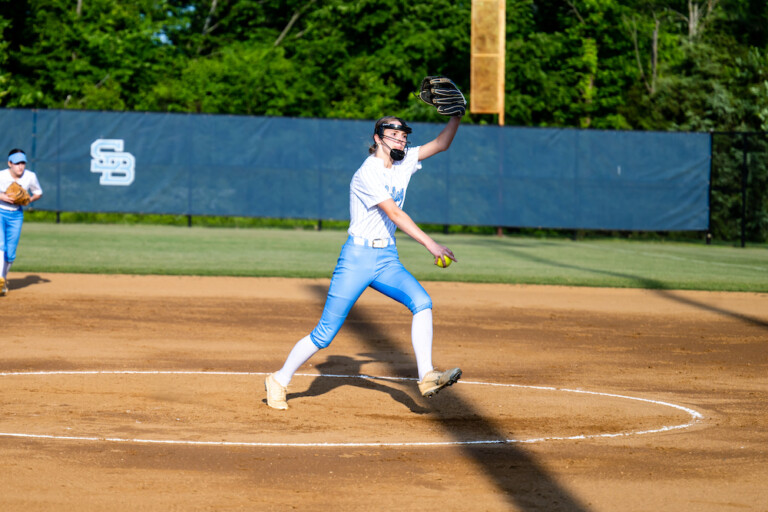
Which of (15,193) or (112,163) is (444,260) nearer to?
(15,193)

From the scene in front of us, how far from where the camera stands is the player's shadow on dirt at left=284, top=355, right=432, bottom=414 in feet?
26.2

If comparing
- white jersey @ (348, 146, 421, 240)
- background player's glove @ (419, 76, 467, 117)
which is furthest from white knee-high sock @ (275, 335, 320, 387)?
background player's glove @ (419, 76, 467, 117)

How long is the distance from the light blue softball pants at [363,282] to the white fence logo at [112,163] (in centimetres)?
2275

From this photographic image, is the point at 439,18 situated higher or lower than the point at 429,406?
higher

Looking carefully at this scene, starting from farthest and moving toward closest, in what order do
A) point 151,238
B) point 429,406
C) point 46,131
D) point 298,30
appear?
point 298,30
point 46,131
point 151,238
point 429,406

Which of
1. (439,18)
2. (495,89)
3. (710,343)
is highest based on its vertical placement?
(439,18)

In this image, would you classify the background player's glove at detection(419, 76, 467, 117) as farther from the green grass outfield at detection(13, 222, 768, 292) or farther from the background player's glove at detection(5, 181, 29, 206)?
the green grass outfield at detection(13, 222, 768, 292)

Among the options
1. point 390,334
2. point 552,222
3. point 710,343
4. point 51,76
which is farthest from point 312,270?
point 51,76

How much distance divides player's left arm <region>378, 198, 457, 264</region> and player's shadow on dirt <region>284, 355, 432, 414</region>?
1568 millimetres

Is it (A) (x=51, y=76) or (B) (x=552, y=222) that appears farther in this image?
(A) (x=51, y=76)

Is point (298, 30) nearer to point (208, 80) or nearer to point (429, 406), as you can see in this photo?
point (208, 80)

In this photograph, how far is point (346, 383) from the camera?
8695mm

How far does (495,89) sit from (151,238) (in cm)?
1134

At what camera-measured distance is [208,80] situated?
42.9 metres
